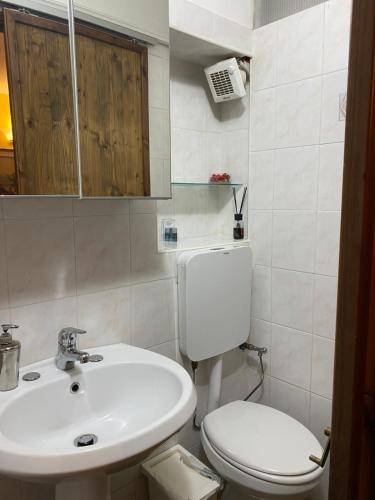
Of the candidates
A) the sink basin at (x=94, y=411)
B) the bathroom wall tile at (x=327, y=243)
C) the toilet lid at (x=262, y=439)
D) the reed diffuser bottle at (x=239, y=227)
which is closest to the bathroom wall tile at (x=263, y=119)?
the reed diffuser bottle at (x=239, y=227)

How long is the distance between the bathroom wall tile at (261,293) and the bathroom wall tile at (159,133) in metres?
0.76

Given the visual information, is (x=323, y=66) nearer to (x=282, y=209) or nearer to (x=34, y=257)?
(x=282, y=209)

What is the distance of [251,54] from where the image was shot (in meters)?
1.65

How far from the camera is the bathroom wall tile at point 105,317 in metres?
1.27

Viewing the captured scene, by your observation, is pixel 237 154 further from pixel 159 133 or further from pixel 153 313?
pixel 153 313

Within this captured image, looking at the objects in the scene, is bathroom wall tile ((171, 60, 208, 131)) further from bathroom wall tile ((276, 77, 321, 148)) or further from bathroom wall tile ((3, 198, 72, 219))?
bathroom wall tile ((3, 198, 72, 219))

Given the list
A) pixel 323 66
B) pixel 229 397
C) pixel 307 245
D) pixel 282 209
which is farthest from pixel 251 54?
pixel 229 397

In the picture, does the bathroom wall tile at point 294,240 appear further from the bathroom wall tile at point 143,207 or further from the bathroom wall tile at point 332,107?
the bathroom wall tile at point 143,207

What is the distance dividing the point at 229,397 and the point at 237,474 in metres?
0.58

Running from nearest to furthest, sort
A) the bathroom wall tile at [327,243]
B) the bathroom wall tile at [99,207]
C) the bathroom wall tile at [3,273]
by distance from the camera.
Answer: the bathroom wall tile at [3,273]
the bathroom wall tile at [99,207]
the bathroom wall tile at [327,243]

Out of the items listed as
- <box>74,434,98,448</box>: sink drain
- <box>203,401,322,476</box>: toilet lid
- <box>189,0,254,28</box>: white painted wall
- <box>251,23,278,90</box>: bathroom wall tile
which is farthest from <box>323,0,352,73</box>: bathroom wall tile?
<box>74,434,98,448</box>: sink drain

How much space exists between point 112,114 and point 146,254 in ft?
1.72

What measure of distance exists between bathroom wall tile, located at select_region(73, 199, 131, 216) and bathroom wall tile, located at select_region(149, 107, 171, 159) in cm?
21

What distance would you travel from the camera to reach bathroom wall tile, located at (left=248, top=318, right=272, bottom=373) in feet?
5.78
